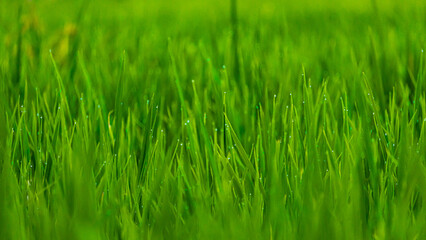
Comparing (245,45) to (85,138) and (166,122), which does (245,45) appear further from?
(85,138)

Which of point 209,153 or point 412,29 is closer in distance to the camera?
point 209,153

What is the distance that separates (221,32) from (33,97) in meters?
1.29

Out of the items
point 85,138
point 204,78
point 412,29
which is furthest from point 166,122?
point 412,29

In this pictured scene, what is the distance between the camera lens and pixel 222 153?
1037 millimetres

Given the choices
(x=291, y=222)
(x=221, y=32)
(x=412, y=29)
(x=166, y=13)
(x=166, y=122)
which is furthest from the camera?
(x=166, y=13)

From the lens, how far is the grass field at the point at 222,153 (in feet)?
→ 2.76

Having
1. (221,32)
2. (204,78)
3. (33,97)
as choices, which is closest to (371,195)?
(204,78)

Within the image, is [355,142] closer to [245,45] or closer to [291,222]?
[291,222]

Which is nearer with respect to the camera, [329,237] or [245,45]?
[329,237]

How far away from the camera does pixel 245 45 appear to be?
202 cm

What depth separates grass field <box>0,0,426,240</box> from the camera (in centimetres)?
84

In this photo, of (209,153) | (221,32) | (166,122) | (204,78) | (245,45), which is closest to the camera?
(209,153)

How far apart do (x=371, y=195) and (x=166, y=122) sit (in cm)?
60

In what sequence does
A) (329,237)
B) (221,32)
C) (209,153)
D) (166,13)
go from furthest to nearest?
(166,13) < (221,32) < (209,153) < (329,237)
